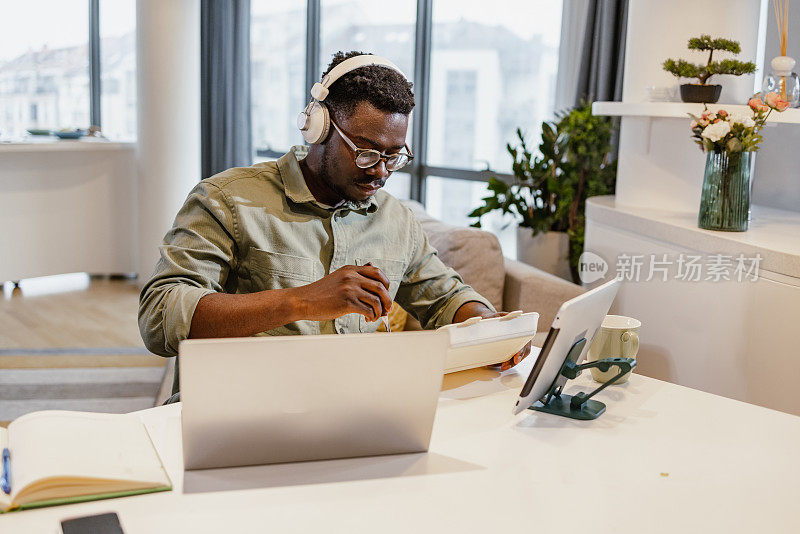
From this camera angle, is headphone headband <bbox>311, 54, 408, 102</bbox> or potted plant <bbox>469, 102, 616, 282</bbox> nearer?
headphone headband <bbox>311, 54, 408, 102</bbox>

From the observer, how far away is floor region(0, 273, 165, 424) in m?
3.44

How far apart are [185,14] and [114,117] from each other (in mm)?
2636

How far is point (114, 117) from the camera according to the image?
719 cm

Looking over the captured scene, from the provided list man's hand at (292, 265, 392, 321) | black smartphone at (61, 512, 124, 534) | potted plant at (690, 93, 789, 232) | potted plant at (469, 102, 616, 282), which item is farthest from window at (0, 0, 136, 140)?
black smartphone at (61, 512, 124, 534)

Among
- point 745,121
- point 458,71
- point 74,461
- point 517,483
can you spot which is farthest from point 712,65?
point 458,71

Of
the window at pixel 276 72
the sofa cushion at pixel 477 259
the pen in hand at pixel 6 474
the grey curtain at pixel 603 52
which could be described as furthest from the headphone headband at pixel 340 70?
the window at pixel 276 72

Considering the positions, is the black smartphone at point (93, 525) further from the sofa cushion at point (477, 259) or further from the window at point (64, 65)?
the window at point (64, 65)

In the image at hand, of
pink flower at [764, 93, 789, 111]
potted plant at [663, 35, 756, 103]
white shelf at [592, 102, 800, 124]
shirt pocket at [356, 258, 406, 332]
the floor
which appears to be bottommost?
the floor

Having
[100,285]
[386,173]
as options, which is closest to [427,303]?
[386,173]

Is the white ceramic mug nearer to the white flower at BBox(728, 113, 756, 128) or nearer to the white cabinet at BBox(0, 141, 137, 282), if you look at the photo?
the white flower at BBox(728, 113, 756, 128)

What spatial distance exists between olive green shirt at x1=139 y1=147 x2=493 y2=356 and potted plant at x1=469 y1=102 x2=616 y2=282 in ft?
5.66

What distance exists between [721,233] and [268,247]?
1.42 metres

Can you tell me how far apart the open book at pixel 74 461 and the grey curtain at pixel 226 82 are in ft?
17.6

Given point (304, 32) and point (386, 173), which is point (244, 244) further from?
point (304, 32)
